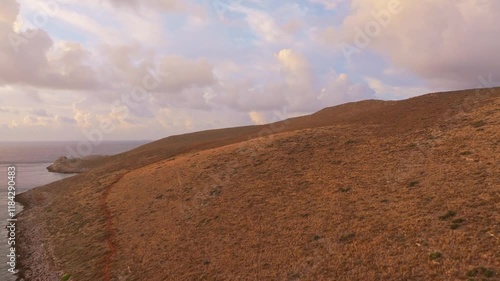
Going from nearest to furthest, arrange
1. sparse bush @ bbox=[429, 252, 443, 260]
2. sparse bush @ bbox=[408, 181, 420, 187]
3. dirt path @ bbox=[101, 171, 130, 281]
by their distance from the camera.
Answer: sparse bush @ bbox=[429, 252, 443, 260] < dirt path @ bbox=[101, 171, 130, 281] < sparse bush @ bbox=[408, 181, 420, 187]

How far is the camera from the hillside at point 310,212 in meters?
22.4

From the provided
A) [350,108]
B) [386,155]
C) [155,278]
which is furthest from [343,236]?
[350,108]

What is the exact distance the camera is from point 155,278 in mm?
26891

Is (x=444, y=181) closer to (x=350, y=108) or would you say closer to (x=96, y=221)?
(x=96, y=221)

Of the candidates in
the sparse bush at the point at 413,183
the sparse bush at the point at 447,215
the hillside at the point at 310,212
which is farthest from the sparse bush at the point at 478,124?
the sparse bush at the point at 447,215

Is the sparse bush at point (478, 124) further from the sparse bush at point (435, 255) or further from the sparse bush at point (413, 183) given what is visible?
the sparse bush at point (435, 255)

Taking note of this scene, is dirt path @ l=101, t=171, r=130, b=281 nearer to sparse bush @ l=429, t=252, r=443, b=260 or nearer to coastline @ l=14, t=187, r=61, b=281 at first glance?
coastline @ l=14, t=187, r=61, b=281

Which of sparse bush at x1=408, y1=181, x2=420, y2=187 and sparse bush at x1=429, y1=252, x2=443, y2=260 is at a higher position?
sparse bush at x1=408, y1=181, x2=420, y2=187

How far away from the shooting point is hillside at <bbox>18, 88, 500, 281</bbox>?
2242 cm

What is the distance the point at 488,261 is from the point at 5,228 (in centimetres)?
5811

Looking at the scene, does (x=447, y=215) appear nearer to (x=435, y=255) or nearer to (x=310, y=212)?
(x=435, y=255)

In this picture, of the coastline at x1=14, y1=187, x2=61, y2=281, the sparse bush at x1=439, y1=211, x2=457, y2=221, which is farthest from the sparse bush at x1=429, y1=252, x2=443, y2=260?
the coastline at x1=14, y1=187, x2=61, y2=281

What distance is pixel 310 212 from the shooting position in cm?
3139

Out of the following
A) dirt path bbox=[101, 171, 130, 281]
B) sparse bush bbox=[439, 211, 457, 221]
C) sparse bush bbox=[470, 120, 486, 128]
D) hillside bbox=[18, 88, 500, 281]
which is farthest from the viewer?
sparse bush bbox=[470, 120, 486, 128]
